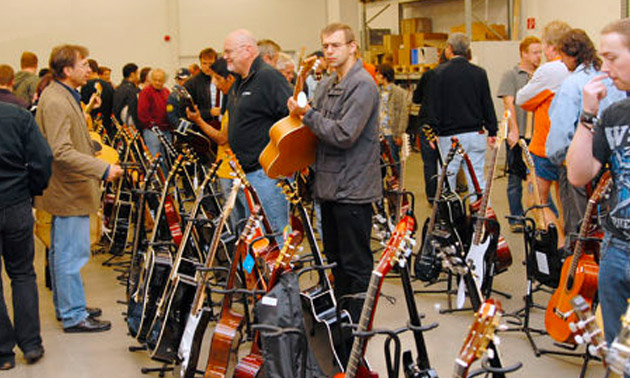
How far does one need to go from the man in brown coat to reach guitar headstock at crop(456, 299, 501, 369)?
2.55 metres

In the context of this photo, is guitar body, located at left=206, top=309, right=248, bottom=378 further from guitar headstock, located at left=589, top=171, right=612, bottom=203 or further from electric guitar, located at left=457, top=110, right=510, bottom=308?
guitar headstock, located at left=589, top=171, right=612, bottom=203

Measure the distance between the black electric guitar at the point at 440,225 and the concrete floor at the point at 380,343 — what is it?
192 millimetres

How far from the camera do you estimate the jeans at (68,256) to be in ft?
13.3

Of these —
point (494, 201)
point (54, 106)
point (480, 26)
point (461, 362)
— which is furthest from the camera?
point (480, 26)

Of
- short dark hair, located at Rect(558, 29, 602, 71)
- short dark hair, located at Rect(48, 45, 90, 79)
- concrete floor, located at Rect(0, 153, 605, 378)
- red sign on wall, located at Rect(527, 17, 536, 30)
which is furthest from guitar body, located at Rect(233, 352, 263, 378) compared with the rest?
red sign on wall, located at Rect(527, 17, 536, 30)

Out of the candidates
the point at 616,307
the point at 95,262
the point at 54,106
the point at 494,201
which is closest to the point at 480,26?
the point at 494,201

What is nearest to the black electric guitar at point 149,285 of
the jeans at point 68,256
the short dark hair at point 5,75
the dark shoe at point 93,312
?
the jeans at point 68,256

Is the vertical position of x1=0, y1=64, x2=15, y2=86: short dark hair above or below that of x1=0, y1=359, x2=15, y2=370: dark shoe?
above

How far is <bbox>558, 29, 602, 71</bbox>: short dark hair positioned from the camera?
12.8 ft

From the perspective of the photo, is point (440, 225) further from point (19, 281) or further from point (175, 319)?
point (19, 281)

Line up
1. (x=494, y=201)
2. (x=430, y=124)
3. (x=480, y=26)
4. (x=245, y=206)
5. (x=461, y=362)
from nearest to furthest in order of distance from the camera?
(x=461, y=362)
(x=245, y=206)
(x=430, y=124)
(x=494, y=201)
(x=480, y=26)

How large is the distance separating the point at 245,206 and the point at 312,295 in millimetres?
1572

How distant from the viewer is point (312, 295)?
2.95 m

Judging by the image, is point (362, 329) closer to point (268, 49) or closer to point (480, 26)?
point (268, 49)
